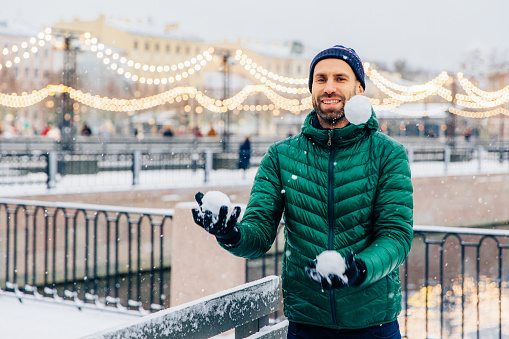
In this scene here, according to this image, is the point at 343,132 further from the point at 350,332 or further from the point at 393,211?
the point at 350,332

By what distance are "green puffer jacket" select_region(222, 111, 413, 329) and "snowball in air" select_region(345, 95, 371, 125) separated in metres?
0.06

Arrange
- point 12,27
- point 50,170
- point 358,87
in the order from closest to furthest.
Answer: point 358,87 → point 50,170 → point 12,27

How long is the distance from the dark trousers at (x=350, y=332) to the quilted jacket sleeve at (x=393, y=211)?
11.8 inches

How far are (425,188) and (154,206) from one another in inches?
408

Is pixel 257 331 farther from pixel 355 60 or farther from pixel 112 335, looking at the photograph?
pixel 355 60

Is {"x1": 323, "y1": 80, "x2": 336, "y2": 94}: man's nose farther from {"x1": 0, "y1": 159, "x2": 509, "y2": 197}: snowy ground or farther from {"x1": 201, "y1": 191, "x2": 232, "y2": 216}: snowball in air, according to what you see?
{"x1": 0, "y1": 159, "x2": 509, "y2": 197}: snowy ground

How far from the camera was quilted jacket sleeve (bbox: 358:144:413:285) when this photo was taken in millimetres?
2092

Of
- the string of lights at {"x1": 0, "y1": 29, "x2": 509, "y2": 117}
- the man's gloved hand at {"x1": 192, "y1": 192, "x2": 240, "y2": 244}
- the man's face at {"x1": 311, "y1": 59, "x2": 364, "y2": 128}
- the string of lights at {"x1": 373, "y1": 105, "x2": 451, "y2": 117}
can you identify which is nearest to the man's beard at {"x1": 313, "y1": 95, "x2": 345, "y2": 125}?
the man's face at {"x1": 311, "y1": 59, "x2": 364, "y2": 128}

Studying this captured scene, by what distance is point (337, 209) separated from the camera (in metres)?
2.22

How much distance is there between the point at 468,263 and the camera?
1603cm

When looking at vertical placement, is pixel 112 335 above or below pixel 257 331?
above

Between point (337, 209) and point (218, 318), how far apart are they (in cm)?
83

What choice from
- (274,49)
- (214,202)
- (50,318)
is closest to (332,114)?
(214,202)

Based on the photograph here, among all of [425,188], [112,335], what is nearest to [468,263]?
[425,188]
